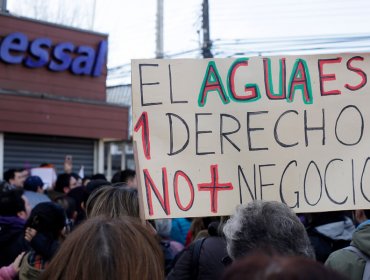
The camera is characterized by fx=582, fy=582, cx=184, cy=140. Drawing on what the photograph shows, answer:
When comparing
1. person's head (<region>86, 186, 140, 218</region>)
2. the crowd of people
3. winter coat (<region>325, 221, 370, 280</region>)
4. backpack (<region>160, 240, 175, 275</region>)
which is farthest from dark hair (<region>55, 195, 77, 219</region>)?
winter coat (<region>325, 221, 370, 280</region>)

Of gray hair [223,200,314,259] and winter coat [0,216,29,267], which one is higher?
gray hair [223,200,314,259]

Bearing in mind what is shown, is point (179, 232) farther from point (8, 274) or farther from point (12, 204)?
point (8, 274)

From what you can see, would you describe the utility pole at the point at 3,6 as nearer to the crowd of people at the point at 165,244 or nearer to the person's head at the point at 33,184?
the person's head at the point at 33,184

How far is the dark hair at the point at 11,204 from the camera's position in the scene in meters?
4.75

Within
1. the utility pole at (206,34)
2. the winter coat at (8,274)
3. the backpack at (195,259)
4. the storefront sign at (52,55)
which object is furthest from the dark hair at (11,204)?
the utility pole at (206,34)

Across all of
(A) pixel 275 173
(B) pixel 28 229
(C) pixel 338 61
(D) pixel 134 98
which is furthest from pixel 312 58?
(B) pixel 28 229

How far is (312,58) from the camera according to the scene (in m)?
3.18

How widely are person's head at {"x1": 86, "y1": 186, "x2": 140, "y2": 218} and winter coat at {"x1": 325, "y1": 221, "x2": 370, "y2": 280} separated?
1123 mm

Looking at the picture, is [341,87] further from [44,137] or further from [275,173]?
[44,137]

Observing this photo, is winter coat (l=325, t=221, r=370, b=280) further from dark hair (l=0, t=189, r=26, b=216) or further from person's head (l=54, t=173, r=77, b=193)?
person's head (l=54, t=173, r=77, b=193)

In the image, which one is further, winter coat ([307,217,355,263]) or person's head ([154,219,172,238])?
person's head ([154,219,172,238])

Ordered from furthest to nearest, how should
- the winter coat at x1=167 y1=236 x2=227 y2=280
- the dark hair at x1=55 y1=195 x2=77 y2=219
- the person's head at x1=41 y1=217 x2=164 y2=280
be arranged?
1. the dark hair at x1=55 y1=195 x2=77 y2=219
2. the winter coat at x1=167 y1=236 x2=227 y2=280
3. the person's head at x1=41 y1=217 x2=164 y2=280

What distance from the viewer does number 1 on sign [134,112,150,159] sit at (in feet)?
9.77

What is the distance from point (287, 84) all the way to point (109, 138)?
412 inches
